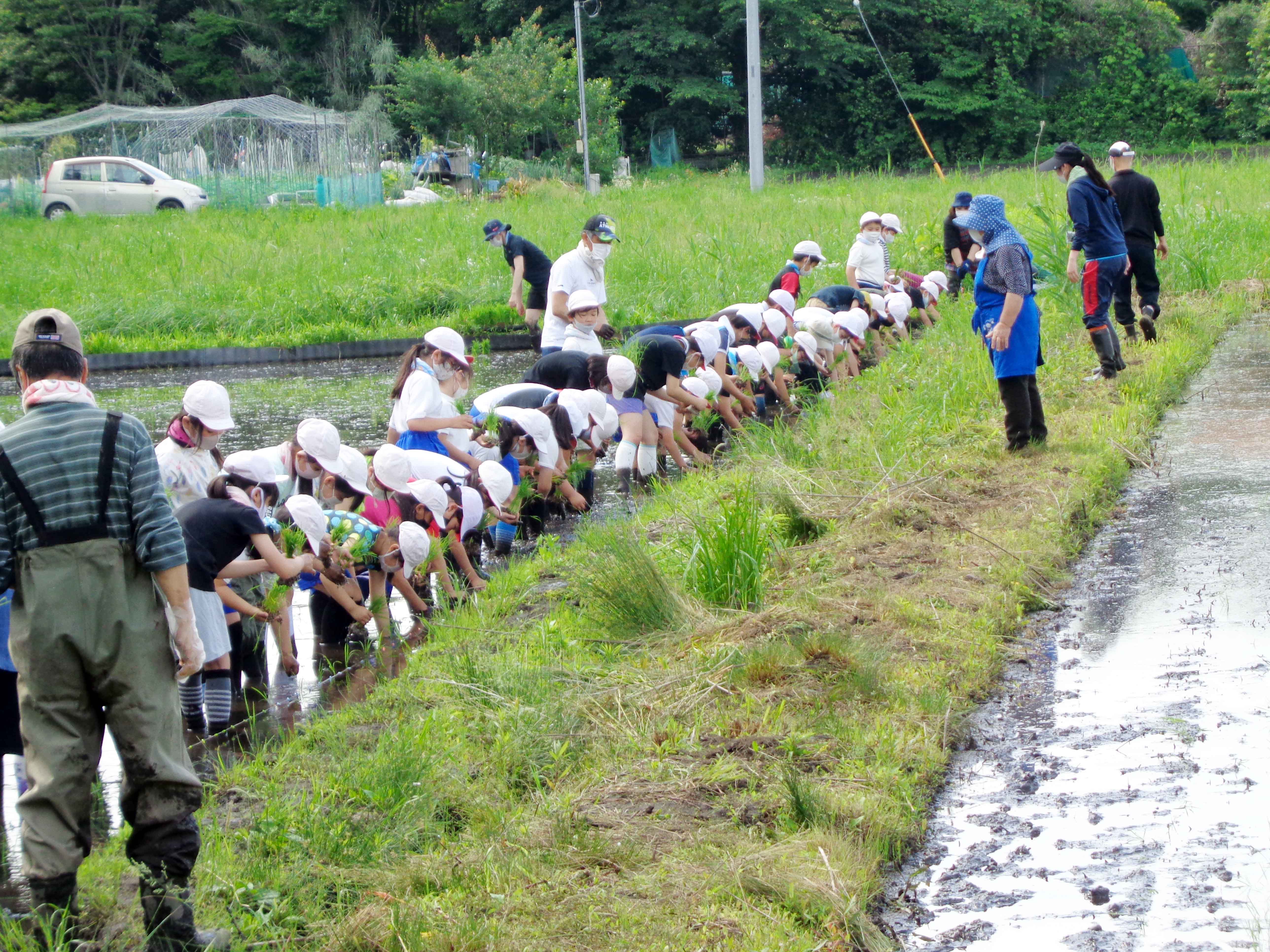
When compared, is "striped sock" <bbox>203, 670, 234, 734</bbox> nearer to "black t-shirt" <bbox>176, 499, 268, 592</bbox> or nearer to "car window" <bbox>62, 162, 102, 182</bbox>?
"black t-shirt" <bbox>176, 499, 268, 592</bbox>

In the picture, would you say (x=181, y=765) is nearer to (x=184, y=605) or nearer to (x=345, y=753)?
(x=184, y=605)

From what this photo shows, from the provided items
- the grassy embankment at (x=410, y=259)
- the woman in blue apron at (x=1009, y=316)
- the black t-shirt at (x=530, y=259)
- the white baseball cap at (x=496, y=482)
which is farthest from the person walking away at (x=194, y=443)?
the grassy embankment at (x=410, y=259)

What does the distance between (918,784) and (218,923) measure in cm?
228

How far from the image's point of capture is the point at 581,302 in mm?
10234

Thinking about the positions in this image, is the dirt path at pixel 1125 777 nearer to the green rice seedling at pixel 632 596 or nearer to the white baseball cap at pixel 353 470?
the green rice seedling at pixel 632 596

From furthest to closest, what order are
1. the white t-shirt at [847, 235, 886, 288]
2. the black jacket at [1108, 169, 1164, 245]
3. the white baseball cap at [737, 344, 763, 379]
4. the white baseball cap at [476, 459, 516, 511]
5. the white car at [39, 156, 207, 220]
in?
the white car at [39, 156, 207, 220], the white t-shirt at [847, 235, 886, 288], the black jacket at [1108, 169, 1164, 245], the white baseball cap at [737, 344, 763, 379], the white baseball cap at [476, 459, 516, 511]

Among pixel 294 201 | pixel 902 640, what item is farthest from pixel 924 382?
pixel 294 201

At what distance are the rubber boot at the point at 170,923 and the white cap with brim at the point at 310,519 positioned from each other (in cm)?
274

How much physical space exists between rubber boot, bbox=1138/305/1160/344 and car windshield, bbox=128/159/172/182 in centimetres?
2310

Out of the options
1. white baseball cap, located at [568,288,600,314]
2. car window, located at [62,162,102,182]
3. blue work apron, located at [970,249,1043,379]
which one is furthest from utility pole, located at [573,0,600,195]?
blue work apron, located at [970,249,1043,379]

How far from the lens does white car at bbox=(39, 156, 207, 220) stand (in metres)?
28.7

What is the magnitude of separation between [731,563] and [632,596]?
52 cm

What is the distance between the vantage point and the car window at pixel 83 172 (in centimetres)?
2881

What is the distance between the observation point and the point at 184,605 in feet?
12.1
